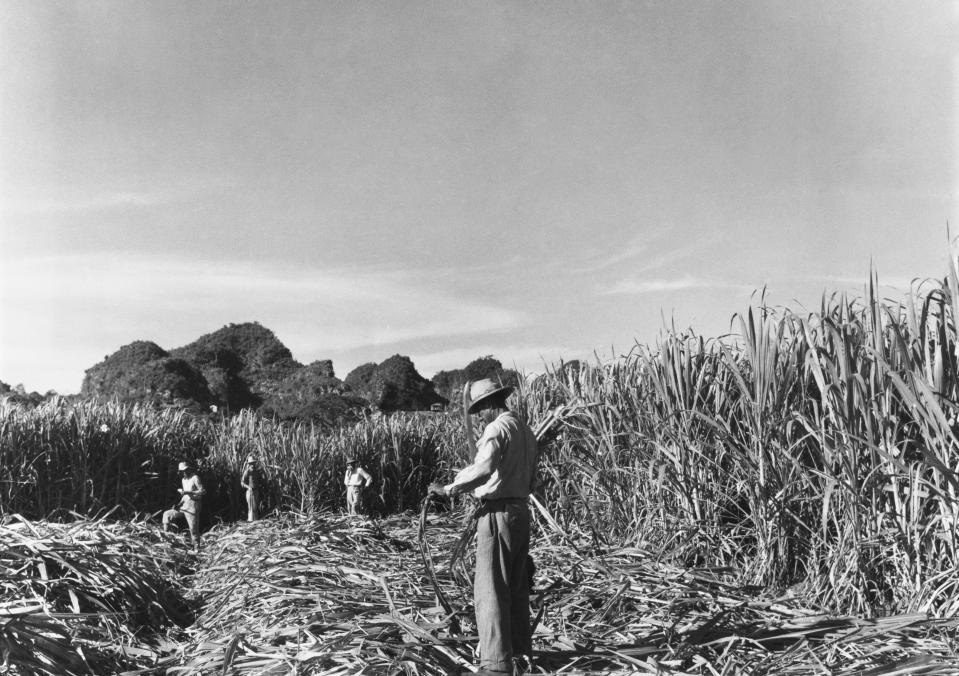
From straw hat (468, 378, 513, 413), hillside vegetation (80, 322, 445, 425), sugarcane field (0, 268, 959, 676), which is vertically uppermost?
hillside vegetation (80, 322, 445, 425)

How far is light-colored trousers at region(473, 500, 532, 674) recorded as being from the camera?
4.03m

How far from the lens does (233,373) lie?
3303cm

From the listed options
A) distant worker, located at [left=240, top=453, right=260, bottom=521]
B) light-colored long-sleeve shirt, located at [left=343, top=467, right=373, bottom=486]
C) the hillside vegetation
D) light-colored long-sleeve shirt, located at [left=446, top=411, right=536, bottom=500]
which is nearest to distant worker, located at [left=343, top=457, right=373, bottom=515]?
light-colored long-sleeve shirt, located at [left=343, top=467, right=373, bottom=486]

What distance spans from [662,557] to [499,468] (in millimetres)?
2503

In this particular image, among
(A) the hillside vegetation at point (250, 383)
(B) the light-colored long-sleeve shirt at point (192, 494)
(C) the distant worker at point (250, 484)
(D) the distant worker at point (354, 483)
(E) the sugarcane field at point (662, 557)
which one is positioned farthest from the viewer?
(A) the hillside vegetation at point (250, 383)

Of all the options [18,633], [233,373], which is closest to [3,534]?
[18,633]

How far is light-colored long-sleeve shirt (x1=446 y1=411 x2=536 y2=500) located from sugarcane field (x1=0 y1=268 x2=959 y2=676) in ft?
2.30

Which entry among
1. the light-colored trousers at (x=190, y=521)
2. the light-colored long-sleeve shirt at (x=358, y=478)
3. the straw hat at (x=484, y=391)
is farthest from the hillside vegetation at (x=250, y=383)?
the straw hat at (x=484, y=391)

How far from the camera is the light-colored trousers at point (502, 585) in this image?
13.2 ft

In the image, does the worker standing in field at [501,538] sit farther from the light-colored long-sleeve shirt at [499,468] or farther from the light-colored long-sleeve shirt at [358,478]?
the light-colored long-sleeve shirt at [358,478]

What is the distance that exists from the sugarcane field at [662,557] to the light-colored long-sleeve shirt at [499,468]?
2.30 ft

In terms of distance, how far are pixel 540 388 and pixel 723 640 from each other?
5.41m

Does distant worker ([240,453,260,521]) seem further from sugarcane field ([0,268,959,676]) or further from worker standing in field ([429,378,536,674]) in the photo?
worker standing in field ([429,378,536,674])

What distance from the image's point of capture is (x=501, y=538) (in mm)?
4168
